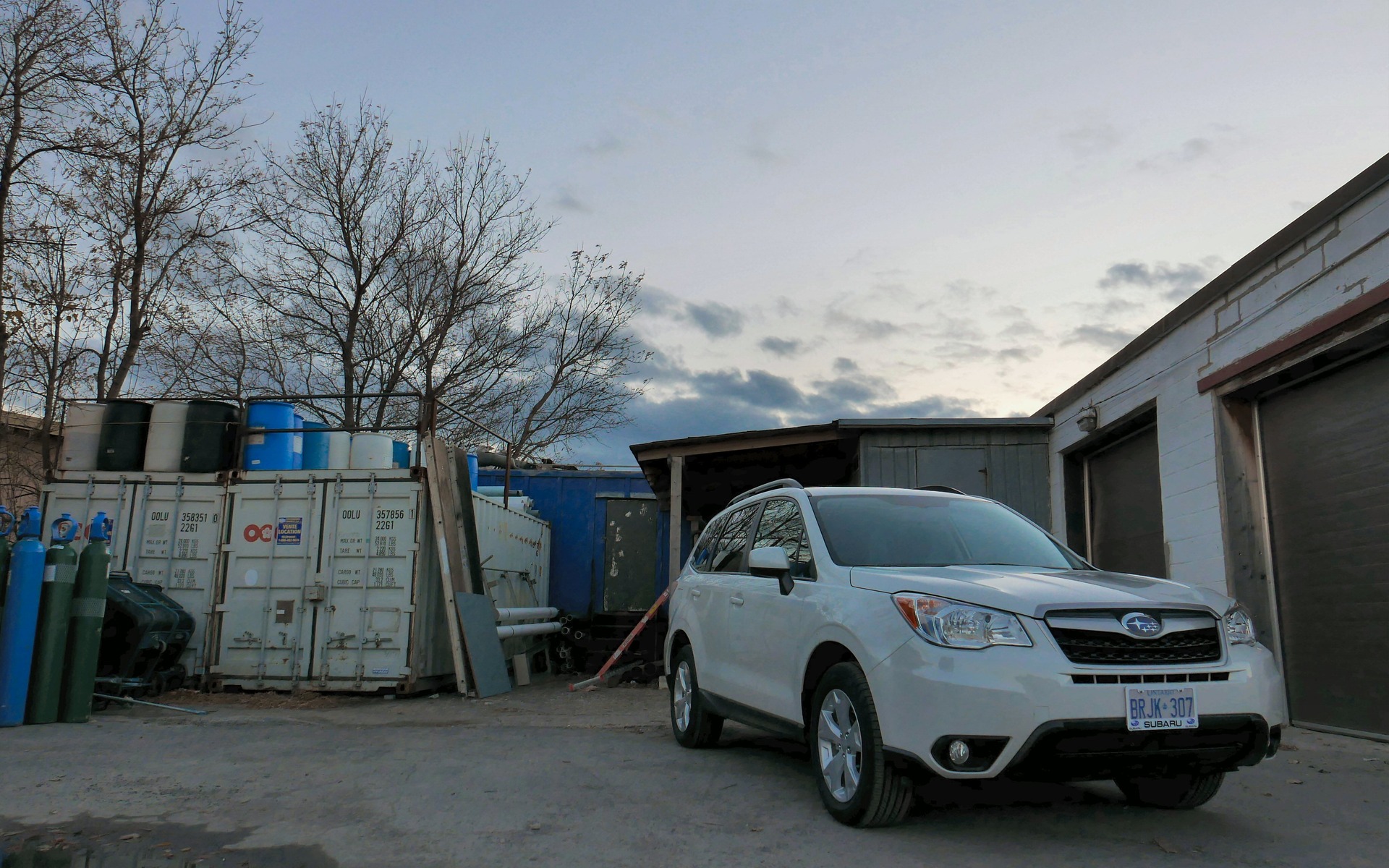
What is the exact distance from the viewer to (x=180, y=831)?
4246 millimetres

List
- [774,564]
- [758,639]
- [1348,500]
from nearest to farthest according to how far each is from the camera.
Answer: [774,564]
[758,639]
[1348,500]

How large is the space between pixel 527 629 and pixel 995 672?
1017cm

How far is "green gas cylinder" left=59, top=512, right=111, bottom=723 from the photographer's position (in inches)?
309

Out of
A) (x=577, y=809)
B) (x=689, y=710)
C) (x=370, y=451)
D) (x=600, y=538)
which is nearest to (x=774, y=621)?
(x=577, y=809)

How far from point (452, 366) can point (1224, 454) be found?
19.0 metres

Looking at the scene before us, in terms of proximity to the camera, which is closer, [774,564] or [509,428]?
[774,564]

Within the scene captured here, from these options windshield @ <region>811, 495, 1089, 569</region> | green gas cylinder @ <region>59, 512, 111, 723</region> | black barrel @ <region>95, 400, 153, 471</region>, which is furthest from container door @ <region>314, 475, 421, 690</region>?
windshield @ <region>811, 495, 1089, 569</region>

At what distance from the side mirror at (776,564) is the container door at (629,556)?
453 inches

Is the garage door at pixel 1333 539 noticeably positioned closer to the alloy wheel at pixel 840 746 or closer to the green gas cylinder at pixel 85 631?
the alloy wheel at pixel 840 746

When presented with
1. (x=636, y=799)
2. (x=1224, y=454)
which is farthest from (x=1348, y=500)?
(x=636, y=799)

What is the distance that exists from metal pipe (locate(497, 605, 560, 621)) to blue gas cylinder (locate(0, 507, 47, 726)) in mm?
5113

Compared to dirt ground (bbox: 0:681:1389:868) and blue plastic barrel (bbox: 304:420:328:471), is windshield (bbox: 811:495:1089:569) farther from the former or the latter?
blue plastic barrel (bbox: 304:420:328:471)

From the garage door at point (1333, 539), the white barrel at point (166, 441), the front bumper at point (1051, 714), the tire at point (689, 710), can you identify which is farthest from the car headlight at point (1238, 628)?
the white barrel at point (166, 441)

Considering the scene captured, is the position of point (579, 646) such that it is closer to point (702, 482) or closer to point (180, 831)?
point (702, 482)
